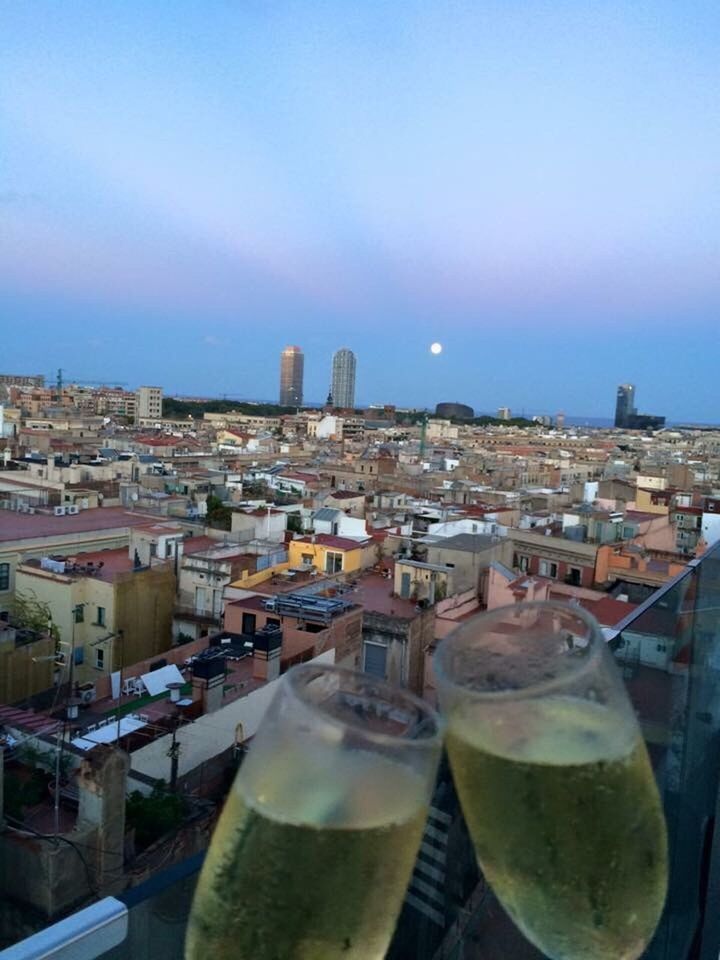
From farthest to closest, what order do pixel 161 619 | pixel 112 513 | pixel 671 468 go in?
1. pixel 671 468
2. pixel 112 513
3. pixel 161 619

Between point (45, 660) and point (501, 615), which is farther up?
point (501, 615)

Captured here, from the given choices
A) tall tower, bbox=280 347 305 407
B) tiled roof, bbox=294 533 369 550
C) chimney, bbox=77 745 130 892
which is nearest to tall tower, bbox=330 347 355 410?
tall tower, bbox=280 347 305 407

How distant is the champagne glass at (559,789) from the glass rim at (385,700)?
0.03m

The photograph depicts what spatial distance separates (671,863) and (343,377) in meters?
101

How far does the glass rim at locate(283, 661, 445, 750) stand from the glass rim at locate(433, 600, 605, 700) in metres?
0.03

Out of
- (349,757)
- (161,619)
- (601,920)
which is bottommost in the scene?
(161,619)

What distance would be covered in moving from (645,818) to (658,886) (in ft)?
0.25

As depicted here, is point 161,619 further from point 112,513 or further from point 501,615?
point 501,615

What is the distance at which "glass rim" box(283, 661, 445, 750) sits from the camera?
622 millimetres

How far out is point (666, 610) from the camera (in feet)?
5.89

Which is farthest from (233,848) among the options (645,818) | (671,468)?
(671,468)

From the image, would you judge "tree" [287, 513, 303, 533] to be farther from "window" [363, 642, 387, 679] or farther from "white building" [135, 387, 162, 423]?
"white building" [135, 387, 162, 423]

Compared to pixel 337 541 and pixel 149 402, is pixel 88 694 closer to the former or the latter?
pixel 337 541

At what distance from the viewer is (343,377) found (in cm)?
10094
